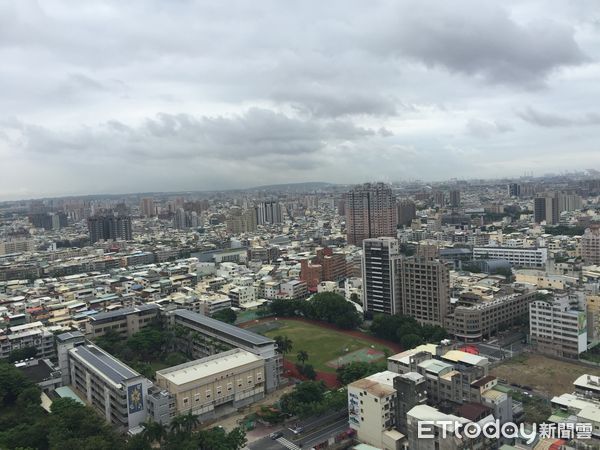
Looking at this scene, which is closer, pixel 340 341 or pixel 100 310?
pixel 340 341

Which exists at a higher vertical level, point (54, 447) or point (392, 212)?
point (392, 212)

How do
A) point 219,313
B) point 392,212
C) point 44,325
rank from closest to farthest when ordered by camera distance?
point 44,325
point 219,313
point 392,212

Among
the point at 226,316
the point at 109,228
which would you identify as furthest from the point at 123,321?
the point at 109,228

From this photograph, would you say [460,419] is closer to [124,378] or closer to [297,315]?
[124,378]

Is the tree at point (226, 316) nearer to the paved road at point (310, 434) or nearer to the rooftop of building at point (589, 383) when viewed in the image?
the paved road at point (310, 434)

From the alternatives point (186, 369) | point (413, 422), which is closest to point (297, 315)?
point (186, 369)

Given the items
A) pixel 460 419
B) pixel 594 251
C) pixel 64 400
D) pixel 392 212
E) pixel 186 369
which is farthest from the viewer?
pixel 392 212
